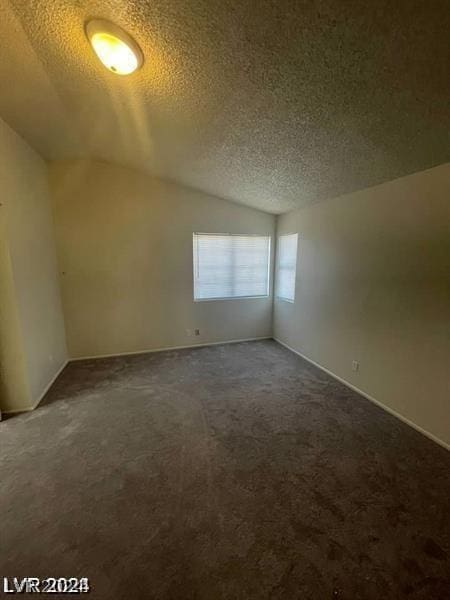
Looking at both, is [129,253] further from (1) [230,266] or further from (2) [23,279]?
(1) [230,266]

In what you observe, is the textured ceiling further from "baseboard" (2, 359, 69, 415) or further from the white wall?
"baseboard" (2, 359, 69, 415)

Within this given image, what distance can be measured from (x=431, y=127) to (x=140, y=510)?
3002 mm

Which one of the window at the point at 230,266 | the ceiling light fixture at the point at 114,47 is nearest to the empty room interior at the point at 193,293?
the ceiling light fixture at the point at 114,47

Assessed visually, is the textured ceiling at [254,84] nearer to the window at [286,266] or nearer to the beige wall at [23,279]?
the beige wall at [23,279]

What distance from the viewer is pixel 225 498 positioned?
1582mm

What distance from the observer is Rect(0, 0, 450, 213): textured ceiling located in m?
1.11

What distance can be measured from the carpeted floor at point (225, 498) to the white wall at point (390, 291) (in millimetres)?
383

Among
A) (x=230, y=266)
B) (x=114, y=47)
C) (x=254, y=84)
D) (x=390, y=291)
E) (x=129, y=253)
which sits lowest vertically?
(x=390, y=291)

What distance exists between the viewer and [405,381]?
2.34m

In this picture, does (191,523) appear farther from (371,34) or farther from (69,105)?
(69,105)

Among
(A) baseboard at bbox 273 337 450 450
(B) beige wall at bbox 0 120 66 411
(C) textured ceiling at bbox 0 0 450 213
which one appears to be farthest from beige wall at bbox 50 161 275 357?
(A) baseboard at bbox 273 337 450 450

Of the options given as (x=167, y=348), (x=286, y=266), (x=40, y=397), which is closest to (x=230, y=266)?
(x=286, y=266)

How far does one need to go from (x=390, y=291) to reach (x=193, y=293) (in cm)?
276

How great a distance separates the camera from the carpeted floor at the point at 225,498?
119cm
